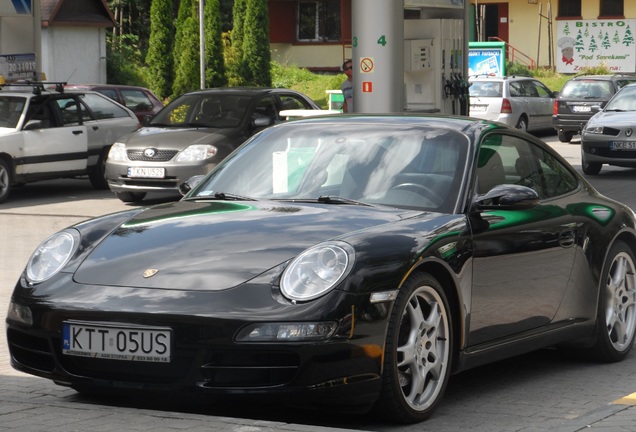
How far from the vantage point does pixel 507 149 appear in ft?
23.6

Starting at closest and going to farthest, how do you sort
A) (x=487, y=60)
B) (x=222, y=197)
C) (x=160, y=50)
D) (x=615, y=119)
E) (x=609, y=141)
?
(x=222, y=197) → (x=609, y=141) → (x=615, y=119) → (x=487, y=60) → (x=160, y=50)

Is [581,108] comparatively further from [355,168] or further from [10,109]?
[355,168]

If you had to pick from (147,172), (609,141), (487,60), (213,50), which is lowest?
(147,172)

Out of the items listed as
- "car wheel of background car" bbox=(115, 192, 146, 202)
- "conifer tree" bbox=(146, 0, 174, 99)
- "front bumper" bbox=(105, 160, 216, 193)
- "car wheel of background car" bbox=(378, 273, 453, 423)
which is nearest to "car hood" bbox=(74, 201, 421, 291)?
"car wheel of background car" bbox=(378, 273, 453, 423)

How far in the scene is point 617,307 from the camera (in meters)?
7.71

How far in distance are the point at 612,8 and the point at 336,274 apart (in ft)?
169

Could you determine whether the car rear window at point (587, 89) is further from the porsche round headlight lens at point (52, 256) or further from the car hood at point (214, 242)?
the porsche round headlight lens at point (52, 256)

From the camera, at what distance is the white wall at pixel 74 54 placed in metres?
39.4

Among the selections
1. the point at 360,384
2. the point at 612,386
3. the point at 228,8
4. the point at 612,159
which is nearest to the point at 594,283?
the point at 612,386

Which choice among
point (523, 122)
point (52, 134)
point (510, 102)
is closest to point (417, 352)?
point (52, 134)

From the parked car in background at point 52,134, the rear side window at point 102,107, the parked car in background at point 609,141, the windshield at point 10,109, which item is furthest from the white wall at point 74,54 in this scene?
the parked car in background at point 609,141

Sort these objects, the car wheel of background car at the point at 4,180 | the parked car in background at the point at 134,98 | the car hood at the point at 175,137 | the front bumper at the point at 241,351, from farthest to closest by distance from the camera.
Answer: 1. the parked car in background at the point at 134,98
2. the car wheel of background car at the point at 4,180
3. the car hood at the point at 175,137
4. the front bumper at the point at 241,351

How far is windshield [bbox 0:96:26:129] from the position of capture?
61.3 ft

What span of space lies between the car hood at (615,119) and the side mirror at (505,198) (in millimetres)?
15872
